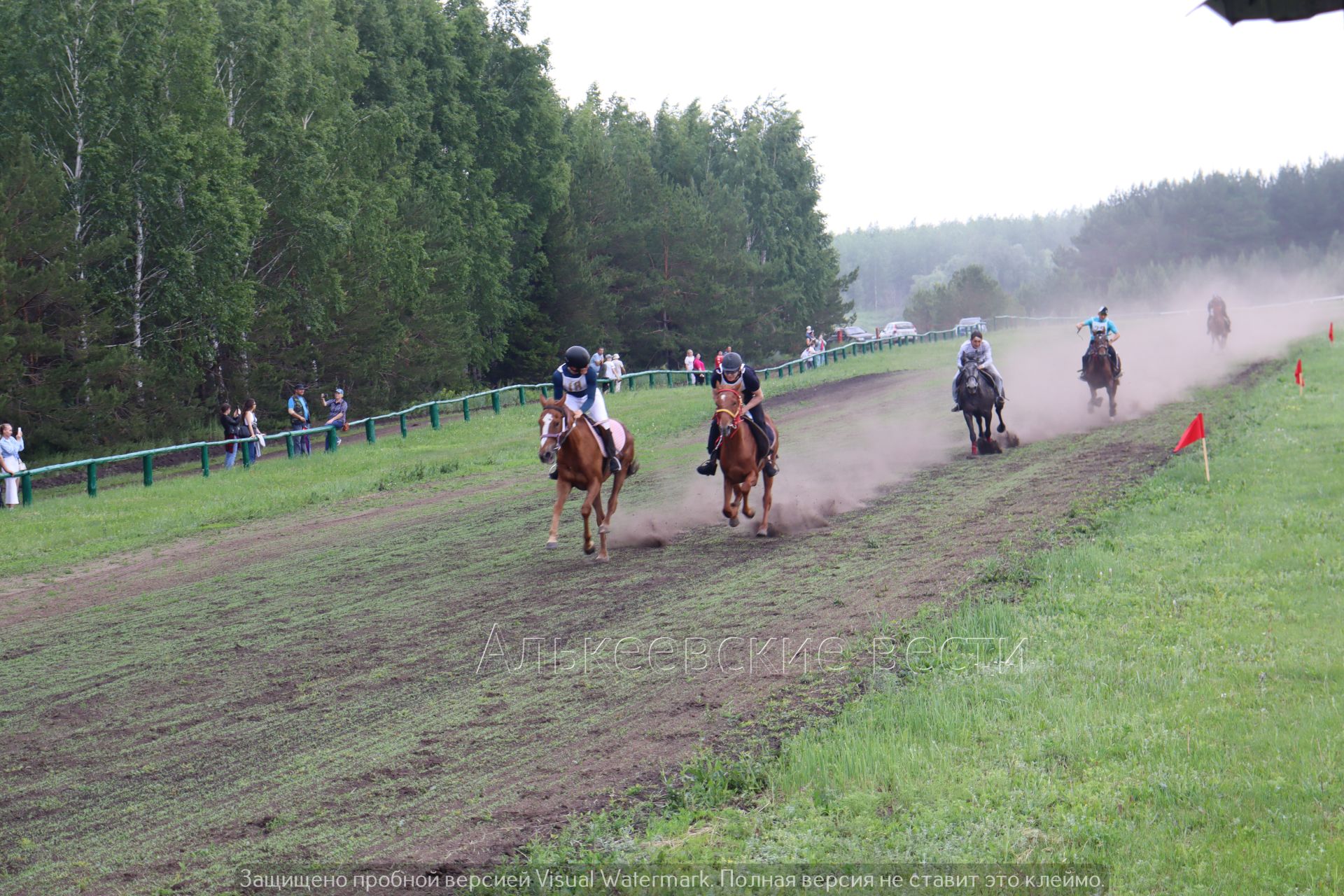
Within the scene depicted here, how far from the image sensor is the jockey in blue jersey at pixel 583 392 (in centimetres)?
1414

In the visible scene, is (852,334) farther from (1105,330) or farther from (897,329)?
(1105,330)

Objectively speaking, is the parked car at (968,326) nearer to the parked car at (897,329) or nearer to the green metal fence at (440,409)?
the green metal fence at (440,409)

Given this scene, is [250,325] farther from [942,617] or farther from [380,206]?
[942,617]

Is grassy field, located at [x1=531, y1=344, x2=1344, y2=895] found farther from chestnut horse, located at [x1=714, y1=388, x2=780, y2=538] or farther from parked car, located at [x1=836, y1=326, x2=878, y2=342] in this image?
parked car, located at [x1=836, y1=326, x2=878, y2=342]

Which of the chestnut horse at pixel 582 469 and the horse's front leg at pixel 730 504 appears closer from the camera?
the chestnut horse at pixel 582 469

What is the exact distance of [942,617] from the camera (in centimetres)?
1069

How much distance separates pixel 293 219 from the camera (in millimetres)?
41125

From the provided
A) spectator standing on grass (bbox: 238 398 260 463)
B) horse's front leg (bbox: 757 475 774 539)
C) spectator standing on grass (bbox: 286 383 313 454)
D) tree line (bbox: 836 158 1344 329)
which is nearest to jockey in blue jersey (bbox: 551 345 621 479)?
horse's front leg (bbox: 757 475 774 539)

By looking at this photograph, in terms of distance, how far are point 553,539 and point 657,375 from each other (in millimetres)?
37305

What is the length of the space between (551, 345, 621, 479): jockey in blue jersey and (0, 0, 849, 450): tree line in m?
21.3

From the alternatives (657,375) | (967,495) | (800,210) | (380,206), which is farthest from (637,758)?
(800,210)

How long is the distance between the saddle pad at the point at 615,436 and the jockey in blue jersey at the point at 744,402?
1.07 m

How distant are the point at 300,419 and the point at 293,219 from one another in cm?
1222

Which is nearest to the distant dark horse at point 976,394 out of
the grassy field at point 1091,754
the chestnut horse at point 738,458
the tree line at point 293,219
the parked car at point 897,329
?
the chestnut horse at point 738,458
